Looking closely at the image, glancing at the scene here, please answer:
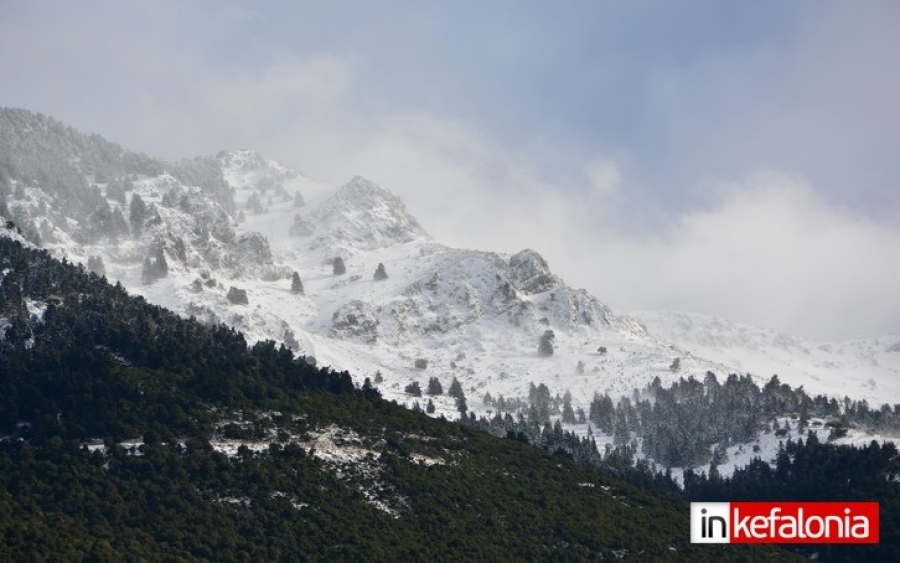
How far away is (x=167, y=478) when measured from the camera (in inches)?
5728

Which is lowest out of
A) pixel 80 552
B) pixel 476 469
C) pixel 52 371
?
pixel 80 552

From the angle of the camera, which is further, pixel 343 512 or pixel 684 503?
pixel 684 503

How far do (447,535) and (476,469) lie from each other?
25949 millimetres

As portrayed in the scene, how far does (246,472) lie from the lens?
152125 millimetres

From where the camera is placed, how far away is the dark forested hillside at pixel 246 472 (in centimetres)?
13525

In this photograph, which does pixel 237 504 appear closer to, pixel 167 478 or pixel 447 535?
pixel 167 478

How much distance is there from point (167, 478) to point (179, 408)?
20694 mm

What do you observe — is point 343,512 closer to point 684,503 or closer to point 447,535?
point 447,535

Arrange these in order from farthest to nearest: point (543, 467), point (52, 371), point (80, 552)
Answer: point (543, 467) < point (52, 371) < point (80, 552)

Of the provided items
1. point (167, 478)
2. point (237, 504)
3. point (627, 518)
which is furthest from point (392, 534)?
point (627, 518)

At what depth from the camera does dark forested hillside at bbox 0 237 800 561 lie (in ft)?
444

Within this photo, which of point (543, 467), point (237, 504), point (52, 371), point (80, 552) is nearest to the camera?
point (80, 552)

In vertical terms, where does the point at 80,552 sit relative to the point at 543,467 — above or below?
below

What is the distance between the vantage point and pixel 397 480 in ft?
531
